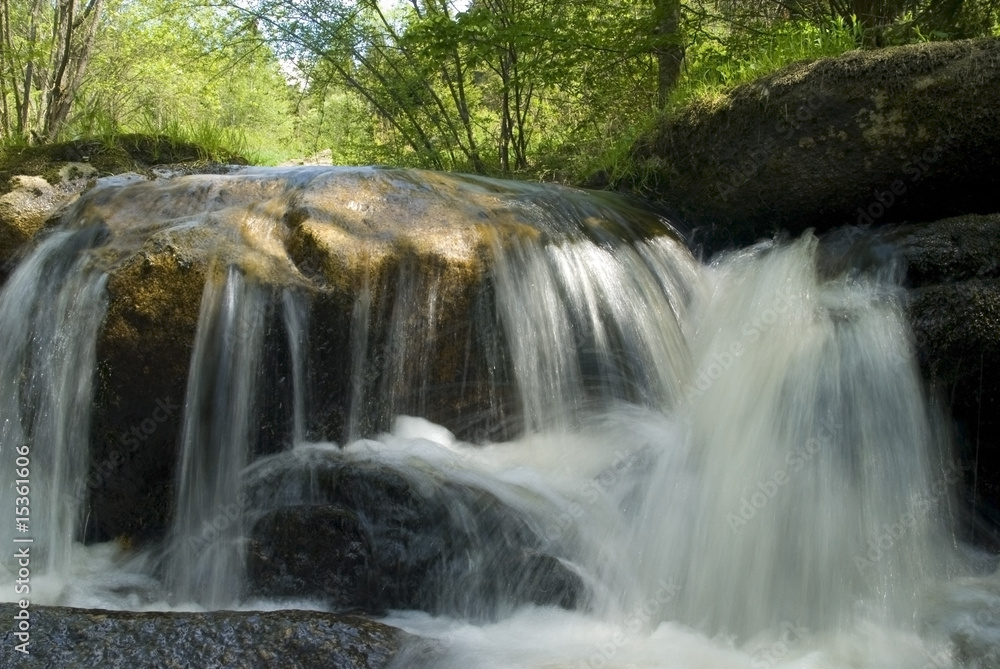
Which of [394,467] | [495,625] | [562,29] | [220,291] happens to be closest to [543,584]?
[495,625]

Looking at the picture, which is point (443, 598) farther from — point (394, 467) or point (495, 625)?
point (394, 467)

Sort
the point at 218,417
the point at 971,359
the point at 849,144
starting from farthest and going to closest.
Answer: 1. the point at 849,144
2. the point at 218,417
3. the point at 971,359

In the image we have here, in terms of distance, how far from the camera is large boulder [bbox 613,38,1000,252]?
4543 millimetres

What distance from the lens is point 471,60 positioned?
7812mm

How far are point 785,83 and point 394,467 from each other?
11.5 ft

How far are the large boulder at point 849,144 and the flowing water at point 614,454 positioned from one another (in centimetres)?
56

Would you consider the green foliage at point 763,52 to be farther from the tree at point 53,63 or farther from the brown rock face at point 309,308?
the tree at point 53,63

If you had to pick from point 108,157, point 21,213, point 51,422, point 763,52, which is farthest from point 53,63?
point 763,52

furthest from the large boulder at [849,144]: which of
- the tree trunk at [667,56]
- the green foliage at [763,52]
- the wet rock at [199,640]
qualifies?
the wet rock at [199,640]

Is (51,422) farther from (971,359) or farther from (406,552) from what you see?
(971,359)

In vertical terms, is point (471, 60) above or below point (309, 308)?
above

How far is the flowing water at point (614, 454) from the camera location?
2.99 meters

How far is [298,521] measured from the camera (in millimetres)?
3271

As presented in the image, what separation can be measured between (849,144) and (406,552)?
3.66 metres
